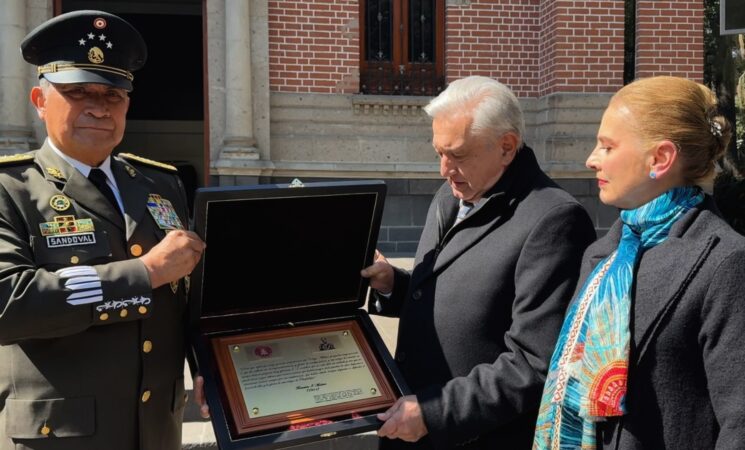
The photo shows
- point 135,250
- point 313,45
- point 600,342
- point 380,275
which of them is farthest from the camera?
point 313,45

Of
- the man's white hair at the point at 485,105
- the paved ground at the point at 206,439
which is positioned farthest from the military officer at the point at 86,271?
the paved ground at the point at 206,439

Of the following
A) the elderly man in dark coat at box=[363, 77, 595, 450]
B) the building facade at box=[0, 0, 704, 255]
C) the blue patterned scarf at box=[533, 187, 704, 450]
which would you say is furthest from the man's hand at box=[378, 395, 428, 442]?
the building facade at box=[0, 0, 704, 255]

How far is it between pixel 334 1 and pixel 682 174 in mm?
6732

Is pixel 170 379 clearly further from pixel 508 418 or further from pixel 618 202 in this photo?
pixel 618 202

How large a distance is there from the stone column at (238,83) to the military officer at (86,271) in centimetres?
551

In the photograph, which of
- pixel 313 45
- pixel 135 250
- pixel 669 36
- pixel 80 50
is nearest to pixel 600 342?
pixel 135 250

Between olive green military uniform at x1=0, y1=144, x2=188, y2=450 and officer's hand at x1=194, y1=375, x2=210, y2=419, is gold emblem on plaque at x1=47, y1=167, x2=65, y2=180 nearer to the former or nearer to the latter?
olive green military uniform at x1=0, y1=144, x2=188, y2=450

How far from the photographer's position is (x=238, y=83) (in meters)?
7.51

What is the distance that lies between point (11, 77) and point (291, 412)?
683cm

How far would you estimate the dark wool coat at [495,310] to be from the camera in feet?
5.88

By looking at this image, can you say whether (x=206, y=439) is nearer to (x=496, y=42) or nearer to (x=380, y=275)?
(x=380, y=275)

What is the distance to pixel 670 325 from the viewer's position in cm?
149

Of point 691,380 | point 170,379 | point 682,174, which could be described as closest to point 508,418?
point 691,380

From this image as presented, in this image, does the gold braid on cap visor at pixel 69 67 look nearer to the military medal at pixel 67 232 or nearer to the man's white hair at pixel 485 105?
the military medal at pixel 67 232
